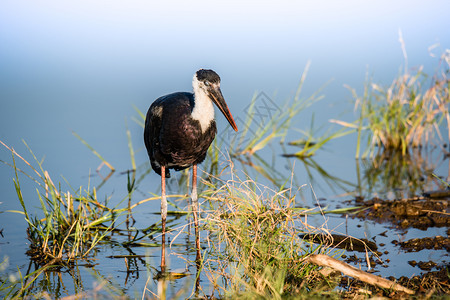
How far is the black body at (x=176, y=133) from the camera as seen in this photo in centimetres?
541

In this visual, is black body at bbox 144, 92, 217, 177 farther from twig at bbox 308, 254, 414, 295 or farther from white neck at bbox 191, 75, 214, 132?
twig at bbox 308, 254, 414, 295

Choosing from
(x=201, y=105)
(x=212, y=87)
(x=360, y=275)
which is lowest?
(x=360, y=275)

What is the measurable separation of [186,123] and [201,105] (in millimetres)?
230

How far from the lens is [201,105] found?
536 cm

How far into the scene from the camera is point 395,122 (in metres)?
10.0

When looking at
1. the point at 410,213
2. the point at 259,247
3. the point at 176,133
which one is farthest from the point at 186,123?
the point at 410,213

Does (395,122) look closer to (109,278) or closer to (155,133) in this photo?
(155,133)

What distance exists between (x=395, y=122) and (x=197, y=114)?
5729mm

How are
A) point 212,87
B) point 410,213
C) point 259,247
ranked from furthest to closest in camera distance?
point 410,213
point 212,87
point 259,247

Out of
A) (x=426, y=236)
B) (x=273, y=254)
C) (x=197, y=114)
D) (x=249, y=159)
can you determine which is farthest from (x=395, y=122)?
(x=273, y=254)

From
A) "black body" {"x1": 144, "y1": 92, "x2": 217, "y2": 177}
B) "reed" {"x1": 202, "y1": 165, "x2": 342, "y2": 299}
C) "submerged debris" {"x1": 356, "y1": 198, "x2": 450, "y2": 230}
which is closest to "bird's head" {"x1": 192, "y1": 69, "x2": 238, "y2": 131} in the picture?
"black body" {"x1": 144, "y1": 92, "x2": 217, "y2": 177}

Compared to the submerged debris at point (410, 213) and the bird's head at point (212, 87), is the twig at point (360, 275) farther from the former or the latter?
the submerged debris at point (410, 213)

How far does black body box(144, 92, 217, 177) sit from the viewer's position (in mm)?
5410

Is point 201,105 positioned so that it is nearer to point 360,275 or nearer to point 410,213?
point 360,275
